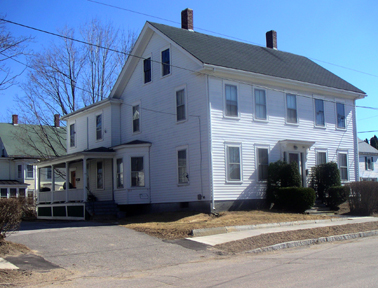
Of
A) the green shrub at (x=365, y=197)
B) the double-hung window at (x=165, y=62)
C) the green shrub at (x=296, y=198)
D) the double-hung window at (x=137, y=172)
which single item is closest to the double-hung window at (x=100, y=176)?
the double-hung window at (x=137, y=172)

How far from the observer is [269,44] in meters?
28.9

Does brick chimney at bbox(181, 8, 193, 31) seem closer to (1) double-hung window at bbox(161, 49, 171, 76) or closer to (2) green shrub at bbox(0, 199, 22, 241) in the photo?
(1) double-hung window at bbox(161, 49, 171, 76)

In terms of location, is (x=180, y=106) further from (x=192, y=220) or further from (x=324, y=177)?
(x=324, y=177)

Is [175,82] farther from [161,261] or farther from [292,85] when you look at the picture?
[161,261]

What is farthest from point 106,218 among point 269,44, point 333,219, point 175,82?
point 269,44

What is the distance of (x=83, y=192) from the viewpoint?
74.7 feet

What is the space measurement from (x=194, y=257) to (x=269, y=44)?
20.5 m

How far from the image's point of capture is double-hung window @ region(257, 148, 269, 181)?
845 inches

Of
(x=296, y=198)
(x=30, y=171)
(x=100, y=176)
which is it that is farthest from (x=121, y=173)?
(x=30, y=171)

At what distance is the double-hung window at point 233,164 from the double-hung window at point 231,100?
64.2 inches

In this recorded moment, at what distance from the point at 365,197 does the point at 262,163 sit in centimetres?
504

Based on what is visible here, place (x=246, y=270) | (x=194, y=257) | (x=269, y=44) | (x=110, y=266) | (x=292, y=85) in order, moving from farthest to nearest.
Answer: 1. (x=269, y=44)
2. (x=292, y=85)
3. (x=194, y=257)
4. (x=110, y=266)
5. (x=246, y=270)

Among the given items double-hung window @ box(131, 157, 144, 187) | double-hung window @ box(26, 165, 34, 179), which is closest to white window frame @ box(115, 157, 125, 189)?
double-hung window @ box(131, 157, 144, 187)

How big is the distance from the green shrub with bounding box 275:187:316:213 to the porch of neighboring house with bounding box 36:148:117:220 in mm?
8712
